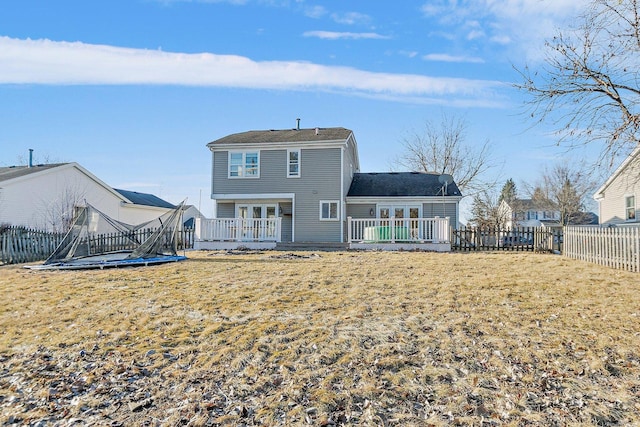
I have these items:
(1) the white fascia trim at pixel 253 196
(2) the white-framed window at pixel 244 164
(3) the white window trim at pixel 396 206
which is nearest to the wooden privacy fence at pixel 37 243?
(1) the white fascia trim at pixel 253 196

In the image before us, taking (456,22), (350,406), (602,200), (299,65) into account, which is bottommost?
(350,406)

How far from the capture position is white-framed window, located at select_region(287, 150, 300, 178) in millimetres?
21156

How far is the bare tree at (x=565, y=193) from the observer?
124 ft

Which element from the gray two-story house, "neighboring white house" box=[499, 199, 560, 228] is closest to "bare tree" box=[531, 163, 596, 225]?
"neighboring white house" box=[499, 199, 560, 228]

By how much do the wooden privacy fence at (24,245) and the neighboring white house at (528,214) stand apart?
3950 cm

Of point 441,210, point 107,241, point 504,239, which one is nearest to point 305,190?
point 441,210

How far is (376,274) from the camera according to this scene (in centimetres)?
968

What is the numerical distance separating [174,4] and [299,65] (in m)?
4.83

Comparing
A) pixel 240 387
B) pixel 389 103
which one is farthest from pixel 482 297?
pixel 389 103

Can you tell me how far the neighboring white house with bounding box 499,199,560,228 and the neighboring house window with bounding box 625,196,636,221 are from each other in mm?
19580

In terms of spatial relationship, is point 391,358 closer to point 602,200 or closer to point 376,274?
point 376,274

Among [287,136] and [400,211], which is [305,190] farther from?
[400,211]

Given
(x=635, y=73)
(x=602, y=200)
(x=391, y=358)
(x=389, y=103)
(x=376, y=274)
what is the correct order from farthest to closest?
(x=602, y=200)
(x=389, y=103)
(x=376, y=274)
(x=635, y=73)
(x=391, y=358)

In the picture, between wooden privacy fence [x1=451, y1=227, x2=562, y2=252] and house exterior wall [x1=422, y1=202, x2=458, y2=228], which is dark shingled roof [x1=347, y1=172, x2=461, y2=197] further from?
wooden privacy fence [x1=451, y1=227, x2=562, y2=252]
